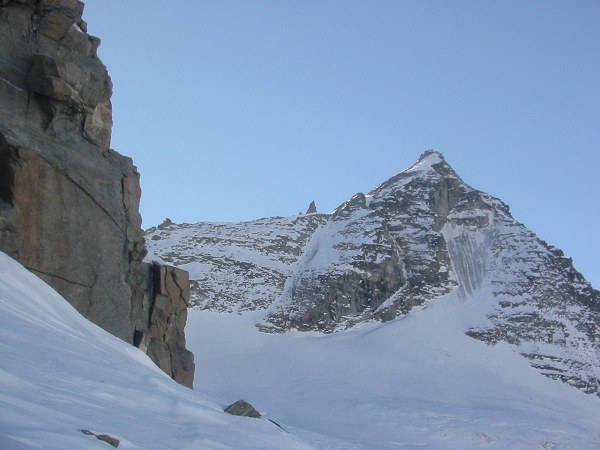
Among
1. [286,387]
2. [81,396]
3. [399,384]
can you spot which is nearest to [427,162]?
[399,384]

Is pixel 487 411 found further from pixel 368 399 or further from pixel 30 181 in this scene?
pixel 30 181

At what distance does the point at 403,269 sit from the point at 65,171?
276ft

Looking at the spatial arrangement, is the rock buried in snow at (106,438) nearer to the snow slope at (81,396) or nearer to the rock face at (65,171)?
the snow slope at (81,396)

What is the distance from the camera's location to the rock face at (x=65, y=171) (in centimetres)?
2002

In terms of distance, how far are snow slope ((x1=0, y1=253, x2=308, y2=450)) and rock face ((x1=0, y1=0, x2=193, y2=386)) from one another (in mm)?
3291

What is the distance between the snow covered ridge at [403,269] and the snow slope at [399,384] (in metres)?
3.20

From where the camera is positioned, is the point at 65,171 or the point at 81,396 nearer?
the point at 81,396

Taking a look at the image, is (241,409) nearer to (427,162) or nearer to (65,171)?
(65,171)

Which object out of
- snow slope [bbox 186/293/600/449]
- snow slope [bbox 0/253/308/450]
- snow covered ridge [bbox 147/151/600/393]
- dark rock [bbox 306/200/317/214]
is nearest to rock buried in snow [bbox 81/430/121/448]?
snow slope [bbox 0/253/308/450]

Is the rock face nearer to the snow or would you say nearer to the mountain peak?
the snow

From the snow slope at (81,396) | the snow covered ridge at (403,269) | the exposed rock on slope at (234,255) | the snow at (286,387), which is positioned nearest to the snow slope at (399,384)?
the snow at (286,387)

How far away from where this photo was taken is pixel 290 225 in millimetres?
116062

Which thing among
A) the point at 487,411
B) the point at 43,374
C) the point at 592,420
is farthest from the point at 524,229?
the point at 43,374

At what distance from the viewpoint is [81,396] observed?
10.4 m
